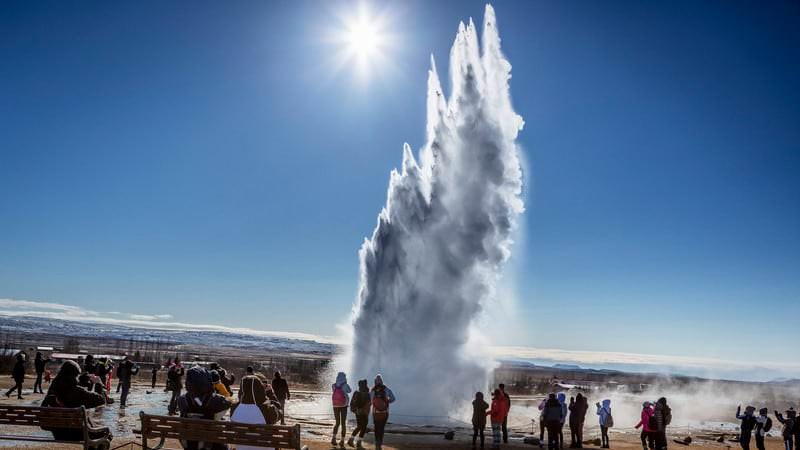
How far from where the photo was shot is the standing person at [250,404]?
779 cm

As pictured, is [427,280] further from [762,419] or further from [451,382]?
[762,419]

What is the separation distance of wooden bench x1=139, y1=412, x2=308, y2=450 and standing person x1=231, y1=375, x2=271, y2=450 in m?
0.20

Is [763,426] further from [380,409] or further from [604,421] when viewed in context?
[380,409]

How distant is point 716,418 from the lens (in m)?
40.3

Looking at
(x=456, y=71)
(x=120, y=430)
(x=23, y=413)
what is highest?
(x=456, y=71)

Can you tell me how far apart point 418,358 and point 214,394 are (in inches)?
824

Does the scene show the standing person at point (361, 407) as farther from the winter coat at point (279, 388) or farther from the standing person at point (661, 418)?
the standing person at point (661, 418)

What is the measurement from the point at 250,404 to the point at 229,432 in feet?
1.41

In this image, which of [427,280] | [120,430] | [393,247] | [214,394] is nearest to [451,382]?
[427,280]

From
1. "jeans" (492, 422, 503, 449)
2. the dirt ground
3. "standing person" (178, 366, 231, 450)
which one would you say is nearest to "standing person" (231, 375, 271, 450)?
"standing person" (178, 366, 231, 450)

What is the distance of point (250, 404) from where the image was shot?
7.88 metres

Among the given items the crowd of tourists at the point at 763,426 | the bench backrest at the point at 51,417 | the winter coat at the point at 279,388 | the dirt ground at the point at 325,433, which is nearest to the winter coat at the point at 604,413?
the dirt ground at the point at 325,433

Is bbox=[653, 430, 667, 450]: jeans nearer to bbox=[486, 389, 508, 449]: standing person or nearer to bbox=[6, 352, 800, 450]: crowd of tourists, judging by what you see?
bbox=[6, 352, 800, 450]: crowd of tourists

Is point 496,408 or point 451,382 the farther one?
point 451,382
